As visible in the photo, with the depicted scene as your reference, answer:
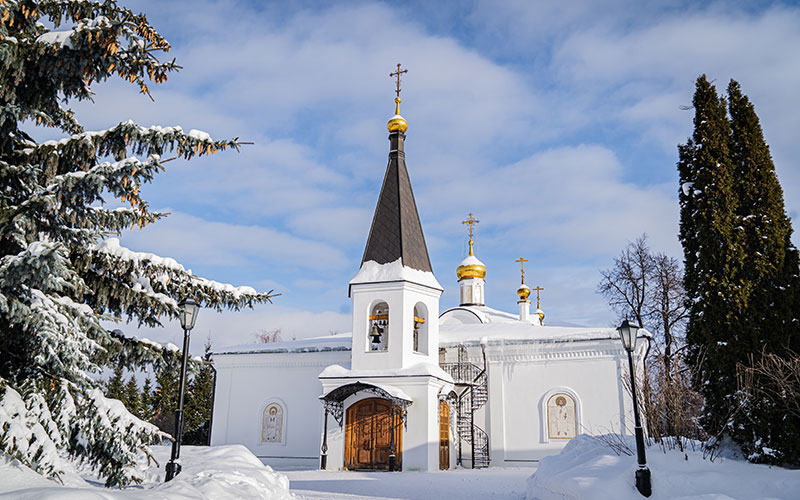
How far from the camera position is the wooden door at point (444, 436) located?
638 inches

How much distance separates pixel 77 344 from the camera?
6023mm

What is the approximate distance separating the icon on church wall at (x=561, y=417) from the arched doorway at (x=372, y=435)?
455 cm

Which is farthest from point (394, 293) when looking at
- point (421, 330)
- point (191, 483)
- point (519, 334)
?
point (191, 483)

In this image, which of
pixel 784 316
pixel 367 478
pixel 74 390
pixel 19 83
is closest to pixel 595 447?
pixel 784 316

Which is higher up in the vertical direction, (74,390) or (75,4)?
(75,4)

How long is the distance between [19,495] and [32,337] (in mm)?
2348

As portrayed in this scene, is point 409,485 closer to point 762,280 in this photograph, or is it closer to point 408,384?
point 408,384

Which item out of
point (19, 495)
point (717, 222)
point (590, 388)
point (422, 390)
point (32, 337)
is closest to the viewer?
point (19, 495)

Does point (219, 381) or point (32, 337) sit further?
point (219, 381)

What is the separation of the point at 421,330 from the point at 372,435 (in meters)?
3.32

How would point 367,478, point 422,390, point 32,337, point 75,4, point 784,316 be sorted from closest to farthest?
point 32,337, point 75,4, point 784,316, point 367,478, point 422,390

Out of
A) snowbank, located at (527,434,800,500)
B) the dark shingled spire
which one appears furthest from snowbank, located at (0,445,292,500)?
the dark shingled spire

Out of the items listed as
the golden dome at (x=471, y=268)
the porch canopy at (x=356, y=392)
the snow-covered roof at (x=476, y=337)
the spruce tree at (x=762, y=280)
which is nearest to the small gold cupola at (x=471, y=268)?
the golden dome at (x=471, y=268)

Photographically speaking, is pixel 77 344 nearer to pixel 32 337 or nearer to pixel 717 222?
pixel 32 337
